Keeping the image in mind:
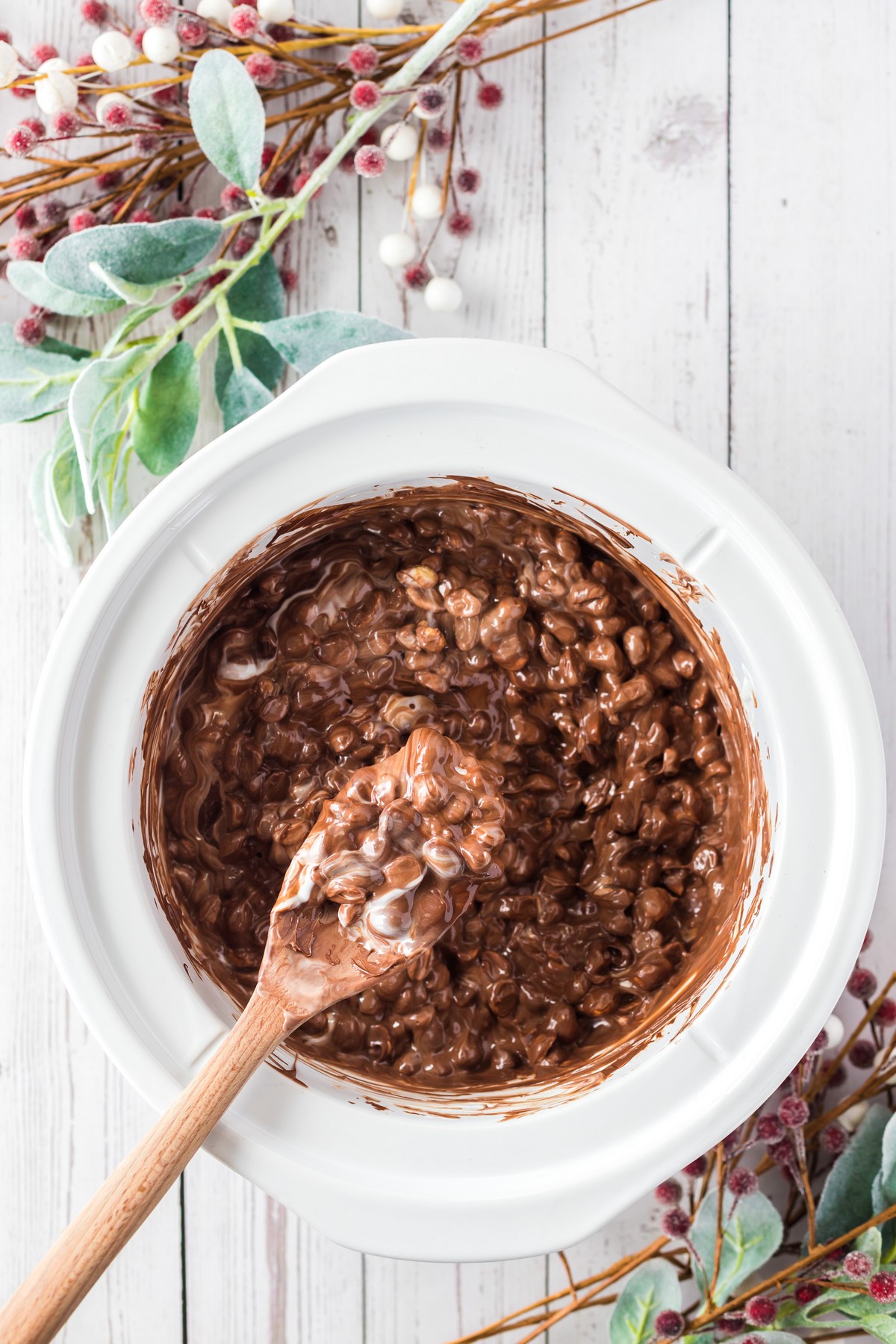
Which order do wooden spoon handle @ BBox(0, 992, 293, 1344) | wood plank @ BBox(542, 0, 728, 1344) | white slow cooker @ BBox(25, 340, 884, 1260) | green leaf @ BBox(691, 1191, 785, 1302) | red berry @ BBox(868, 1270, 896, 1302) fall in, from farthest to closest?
1. wood plank @ BBox(542, 0, 728, 1344)
2. green leaf @ BBox(691, 1191, 785, 1302)
3. red berry @ BBox(868, 1270, 896, 1302)
4. white slow cooker @ BBox(25, 340, 884, 1260)
5. wooden spoon handle @ BBox(0, 992, 293, 1344)

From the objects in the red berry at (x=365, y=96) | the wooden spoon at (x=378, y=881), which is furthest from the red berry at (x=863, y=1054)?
the red berry at (x=365, y=96)

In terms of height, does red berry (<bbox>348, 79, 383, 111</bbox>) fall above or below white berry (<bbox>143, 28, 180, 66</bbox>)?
below

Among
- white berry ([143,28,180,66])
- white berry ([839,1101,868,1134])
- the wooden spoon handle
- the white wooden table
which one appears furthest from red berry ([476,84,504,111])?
white berry ([839,1101,868,1134])

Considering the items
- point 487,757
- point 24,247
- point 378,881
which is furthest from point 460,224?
point 378,881

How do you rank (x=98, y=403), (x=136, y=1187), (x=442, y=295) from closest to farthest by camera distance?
(x=136, y=1187) < (x=98, y=403) < (x=442, y=295)

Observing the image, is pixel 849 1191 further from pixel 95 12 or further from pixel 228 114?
pixel 95 12

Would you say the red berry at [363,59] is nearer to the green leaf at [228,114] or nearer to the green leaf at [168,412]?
the green leaf at [228,114]

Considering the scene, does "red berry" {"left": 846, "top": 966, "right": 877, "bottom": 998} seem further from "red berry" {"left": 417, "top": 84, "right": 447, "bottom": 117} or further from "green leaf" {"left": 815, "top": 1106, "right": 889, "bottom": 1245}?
"red berry" {"left": 417, "top": 84, "right": 447, "bottom": 117}
